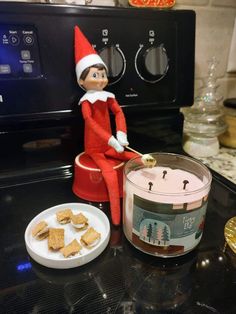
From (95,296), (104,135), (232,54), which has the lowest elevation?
(95,296)

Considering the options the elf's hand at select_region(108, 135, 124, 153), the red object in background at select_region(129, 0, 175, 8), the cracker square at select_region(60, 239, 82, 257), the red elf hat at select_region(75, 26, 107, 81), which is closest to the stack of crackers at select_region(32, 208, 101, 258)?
the cracker square at select_region(60, 239, 82, 257)

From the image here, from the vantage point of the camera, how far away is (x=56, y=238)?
0.34m

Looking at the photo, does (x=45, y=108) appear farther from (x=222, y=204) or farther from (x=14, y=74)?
(x=222, y=204)

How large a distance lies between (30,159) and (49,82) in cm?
15

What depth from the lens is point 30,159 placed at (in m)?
0.52

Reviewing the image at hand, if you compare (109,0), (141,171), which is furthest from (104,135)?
(109,0)

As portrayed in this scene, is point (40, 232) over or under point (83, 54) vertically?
under

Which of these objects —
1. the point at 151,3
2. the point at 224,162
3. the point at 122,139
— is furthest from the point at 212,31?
the point at 122,139

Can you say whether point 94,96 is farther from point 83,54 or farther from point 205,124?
point 205,124

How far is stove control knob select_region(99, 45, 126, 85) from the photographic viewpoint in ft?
1.54

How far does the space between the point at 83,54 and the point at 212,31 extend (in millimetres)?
441

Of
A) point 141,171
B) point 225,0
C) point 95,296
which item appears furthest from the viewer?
point 225,0

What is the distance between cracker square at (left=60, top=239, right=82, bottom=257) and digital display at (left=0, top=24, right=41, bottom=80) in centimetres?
28

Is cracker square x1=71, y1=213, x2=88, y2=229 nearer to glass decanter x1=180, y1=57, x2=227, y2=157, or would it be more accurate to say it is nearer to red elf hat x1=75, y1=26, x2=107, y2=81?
red elf hat x1=75, y1=26, x2=107, y2=81
